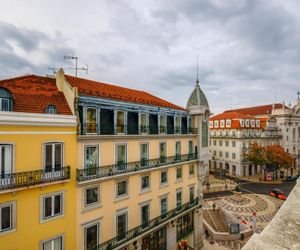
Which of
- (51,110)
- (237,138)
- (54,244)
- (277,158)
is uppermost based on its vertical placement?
(51,110)

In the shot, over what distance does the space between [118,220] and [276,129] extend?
64.9 metres

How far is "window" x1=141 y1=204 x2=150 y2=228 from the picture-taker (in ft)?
72.8

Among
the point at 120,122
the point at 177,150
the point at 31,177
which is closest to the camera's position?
the point at 31,177

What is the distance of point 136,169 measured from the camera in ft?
69.6

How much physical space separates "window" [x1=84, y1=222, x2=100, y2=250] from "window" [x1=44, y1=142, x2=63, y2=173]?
18.6ft

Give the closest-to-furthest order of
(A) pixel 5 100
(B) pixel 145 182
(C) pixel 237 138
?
(A) pixel 5 100 < (B) pixel 145 182 < (C) pixel 237 138

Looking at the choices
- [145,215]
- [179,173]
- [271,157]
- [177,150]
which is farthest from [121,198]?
[271,157]

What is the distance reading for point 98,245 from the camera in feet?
59.6

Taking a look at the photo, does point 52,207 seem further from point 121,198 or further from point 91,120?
point 91,120

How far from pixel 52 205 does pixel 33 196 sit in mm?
1652

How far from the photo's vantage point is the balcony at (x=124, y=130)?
59.3 ft

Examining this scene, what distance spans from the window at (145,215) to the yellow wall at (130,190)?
A: 460 mm

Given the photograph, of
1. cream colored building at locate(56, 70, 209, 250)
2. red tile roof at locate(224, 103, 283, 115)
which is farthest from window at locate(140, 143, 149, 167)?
red tile roof at locate(224, 103, 283, 115)

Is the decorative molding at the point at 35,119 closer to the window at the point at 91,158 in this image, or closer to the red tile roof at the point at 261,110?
the window at the point at 91,158
